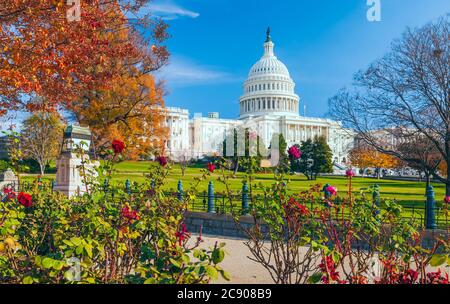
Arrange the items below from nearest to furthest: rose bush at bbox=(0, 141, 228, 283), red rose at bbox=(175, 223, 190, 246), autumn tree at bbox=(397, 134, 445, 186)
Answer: rose bush at bbox=(0, 141, 228, 283) < red rose at bbox=(175, 223, 190, 246) < autumn tree at bbox=(397, 134, 445, 186)

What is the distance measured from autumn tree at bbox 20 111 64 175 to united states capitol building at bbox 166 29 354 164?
58.7 meters

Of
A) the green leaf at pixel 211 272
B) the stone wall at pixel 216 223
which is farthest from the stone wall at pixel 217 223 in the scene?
the green leaf at pixel 211 272

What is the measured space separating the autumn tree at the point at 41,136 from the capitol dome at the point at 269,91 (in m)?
76.9

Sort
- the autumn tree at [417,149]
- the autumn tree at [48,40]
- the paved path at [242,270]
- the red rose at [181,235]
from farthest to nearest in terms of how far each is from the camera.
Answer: the autumn tree at [417,149] → the autumn tree at [48,40] → the paved path at [242,270] → the red rose at [181,235]

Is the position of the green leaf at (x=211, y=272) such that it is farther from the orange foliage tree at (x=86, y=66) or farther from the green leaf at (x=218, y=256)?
the orange foliage tree at (x=86, y=66)

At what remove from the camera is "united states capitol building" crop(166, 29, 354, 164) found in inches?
4053

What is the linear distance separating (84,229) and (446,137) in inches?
560

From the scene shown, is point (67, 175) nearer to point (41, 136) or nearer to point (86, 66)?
point (86, 66)

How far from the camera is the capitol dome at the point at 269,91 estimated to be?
110m

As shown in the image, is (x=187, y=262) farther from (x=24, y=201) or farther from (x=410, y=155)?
(x=410, y=155)

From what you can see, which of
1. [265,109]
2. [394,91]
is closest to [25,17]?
[394,91]

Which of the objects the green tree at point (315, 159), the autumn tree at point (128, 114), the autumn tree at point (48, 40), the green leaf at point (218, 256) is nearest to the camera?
the green leaf at point (218, 256)

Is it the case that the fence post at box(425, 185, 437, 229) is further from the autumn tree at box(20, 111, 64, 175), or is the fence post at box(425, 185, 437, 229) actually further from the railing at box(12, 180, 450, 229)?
the autumn tree at box(20, 111, 64, 175)

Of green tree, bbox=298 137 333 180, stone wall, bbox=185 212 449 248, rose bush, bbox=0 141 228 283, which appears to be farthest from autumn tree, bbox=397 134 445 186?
green tree, bbox=298 137 333 180
